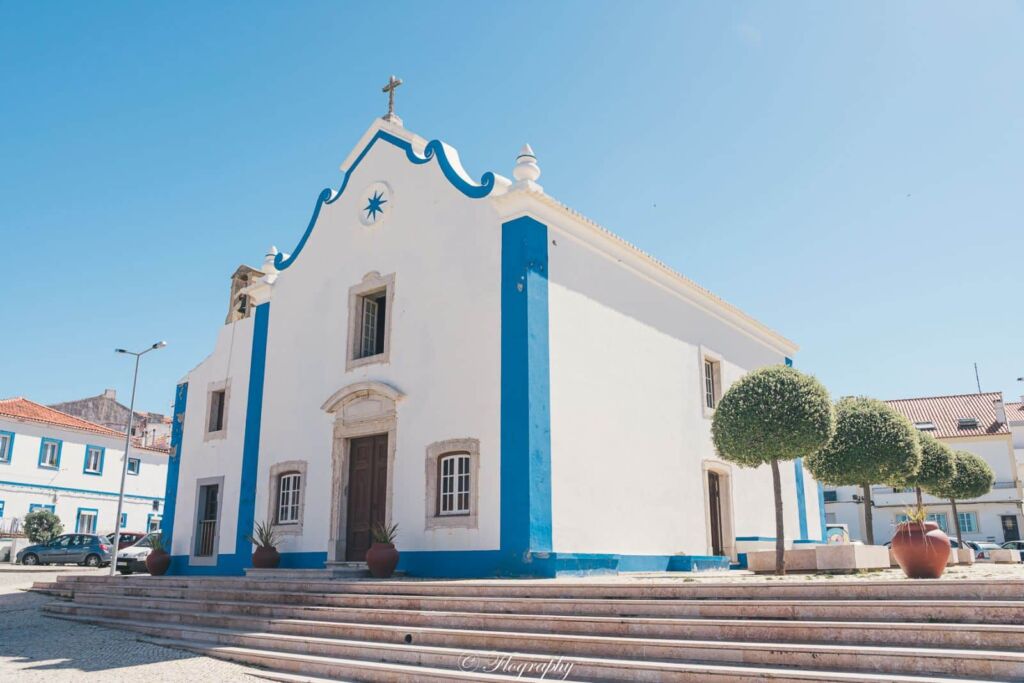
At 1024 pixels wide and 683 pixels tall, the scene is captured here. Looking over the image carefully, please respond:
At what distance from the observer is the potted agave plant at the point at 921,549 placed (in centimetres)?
789

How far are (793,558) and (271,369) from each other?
10186mm

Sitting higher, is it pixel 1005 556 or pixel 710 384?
pixel 710 384

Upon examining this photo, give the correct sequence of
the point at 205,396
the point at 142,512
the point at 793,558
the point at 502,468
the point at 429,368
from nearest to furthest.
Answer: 1. the point at 502,468
2. the point at 793,558
3. the point at 429,368
4. the point at 205,396
5. the point at 142,512

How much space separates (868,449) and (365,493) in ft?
32.3

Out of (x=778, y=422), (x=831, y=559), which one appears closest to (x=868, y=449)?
(x=831, y=559)

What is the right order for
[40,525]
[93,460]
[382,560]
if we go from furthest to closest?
[93,460] → [40,525] → [382,560]

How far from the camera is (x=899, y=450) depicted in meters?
15.6

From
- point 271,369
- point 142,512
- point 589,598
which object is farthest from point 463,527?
point 142,512

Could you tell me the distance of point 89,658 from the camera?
339 inches

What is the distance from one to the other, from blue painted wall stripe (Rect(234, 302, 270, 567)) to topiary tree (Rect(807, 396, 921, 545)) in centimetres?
1108

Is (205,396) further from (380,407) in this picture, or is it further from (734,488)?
(734,488)

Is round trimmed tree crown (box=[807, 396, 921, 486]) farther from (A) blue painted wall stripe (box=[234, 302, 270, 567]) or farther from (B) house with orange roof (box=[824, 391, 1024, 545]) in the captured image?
(B) house with orange roof (box=[824, 391, 1024, 545])

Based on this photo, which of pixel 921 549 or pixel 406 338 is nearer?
pixel 921 549

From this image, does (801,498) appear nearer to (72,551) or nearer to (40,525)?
(72,551)
